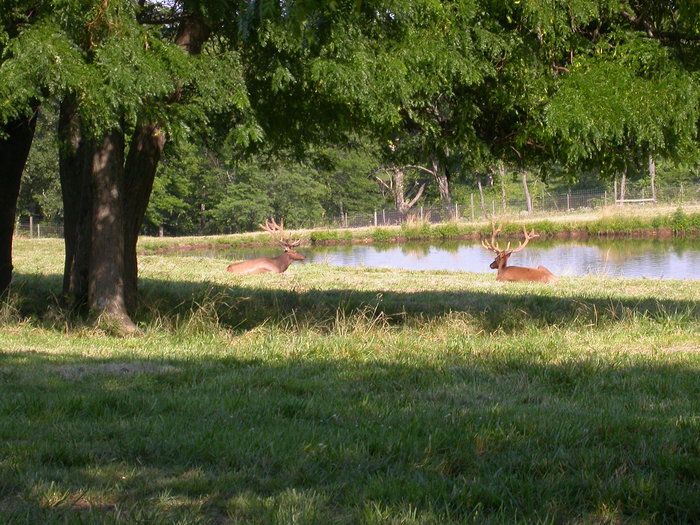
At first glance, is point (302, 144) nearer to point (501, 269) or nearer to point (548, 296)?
point (548, 296)

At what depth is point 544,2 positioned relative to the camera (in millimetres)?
9500

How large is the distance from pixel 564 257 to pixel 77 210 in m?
22.5

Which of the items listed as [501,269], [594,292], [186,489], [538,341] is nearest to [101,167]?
[538,341]

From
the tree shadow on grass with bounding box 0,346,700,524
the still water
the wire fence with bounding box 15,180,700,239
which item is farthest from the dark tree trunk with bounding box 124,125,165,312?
the wire fence with bounding box 15,180,700,239

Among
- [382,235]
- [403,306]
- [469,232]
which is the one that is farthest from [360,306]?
[382,235]

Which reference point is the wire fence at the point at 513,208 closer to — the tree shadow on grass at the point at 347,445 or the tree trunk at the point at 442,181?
the tree trunk at the point at 442,181

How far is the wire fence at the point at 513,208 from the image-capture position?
1964 inches

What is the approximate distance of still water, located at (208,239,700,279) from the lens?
25422 mm

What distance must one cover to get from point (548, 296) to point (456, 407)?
32.0 ft

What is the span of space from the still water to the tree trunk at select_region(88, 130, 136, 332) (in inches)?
623

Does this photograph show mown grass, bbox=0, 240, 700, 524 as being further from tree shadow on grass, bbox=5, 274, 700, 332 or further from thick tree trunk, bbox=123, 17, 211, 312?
thick tree trunk, bbox=123, 17, 211, 312

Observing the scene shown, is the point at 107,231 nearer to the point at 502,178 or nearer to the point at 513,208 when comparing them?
the point at 502,178

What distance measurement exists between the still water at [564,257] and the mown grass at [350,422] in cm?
1573

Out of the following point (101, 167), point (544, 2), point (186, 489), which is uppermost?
point (544, 2)
